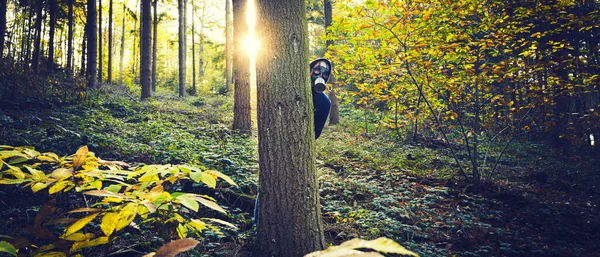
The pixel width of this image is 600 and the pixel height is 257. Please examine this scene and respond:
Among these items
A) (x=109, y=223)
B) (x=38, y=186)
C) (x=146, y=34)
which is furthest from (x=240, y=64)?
(x=109, y=223)

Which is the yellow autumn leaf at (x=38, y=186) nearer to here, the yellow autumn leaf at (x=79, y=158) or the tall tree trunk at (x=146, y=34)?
the yellow autumn leaf at (x=79, y=158)

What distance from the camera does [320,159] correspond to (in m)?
7.44

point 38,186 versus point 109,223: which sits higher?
point 38,186

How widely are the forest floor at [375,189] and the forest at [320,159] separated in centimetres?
4

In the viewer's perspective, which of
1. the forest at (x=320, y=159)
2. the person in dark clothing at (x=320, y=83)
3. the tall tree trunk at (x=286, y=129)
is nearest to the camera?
the forest at (x=320, y=159)

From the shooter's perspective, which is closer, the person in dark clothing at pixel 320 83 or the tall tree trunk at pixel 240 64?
the person in dark clothing at pixel 320 83

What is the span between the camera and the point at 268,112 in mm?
2461

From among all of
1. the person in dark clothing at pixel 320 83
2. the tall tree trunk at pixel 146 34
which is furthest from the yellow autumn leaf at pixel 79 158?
the tall tree trunk at pixel 146 34

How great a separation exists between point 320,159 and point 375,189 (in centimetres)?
226

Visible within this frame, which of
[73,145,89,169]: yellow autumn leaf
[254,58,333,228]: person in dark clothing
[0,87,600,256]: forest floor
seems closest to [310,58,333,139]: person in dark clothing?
[254,58,333,228]: person in dark clothing

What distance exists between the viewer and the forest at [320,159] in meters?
1.48

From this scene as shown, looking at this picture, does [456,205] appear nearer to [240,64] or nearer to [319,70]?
[319,70]

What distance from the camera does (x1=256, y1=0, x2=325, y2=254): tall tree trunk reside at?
2436 mm

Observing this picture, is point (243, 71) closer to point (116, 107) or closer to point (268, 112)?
point (116, 107)
